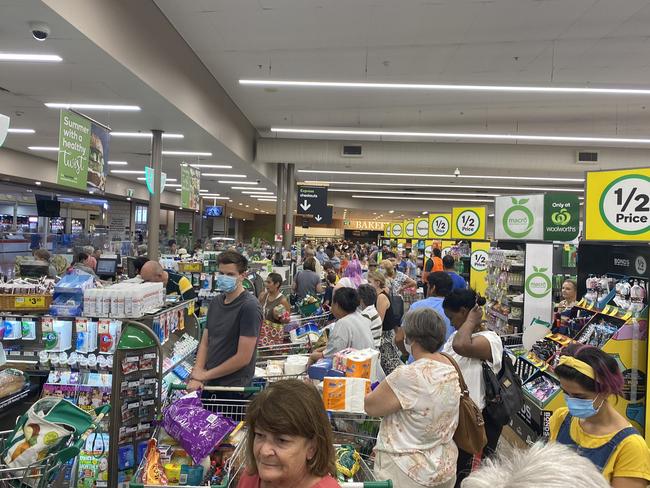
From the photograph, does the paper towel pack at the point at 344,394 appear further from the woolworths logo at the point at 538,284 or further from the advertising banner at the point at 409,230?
the advertising banner at the point at 409,230

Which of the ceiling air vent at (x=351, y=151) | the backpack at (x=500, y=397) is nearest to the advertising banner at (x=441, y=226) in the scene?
the ceiling air vent at (x=351, y=151)

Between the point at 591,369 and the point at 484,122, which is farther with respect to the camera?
the point at 484,122

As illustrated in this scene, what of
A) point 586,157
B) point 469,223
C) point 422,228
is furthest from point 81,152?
point 586,157

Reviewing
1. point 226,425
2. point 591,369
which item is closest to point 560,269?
point 591,369

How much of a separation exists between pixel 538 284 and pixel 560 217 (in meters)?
1.03

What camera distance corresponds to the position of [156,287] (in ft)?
13.3

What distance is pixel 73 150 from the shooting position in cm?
574

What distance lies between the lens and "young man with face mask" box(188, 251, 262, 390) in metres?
3.09

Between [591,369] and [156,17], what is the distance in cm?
664

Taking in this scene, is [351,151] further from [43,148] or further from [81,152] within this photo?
[81,152]

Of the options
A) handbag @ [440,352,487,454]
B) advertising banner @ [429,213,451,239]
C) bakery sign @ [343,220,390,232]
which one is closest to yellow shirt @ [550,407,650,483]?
handbag @ [440,352,487,454]

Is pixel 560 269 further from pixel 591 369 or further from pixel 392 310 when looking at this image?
pixel 591 369

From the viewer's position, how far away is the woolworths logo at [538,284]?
6879 mm

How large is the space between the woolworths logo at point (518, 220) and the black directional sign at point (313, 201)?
10.0 meters
